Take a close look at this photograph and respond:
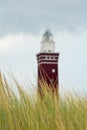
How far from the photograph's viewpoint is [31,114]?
439 cm

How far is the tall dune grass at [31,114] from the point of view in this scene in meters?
4.27

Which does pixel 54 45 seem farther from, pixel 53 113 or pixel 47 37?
pixel 53 113

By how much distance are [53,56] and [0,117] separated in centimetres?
1857

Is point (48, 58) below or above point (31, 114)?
Result: above

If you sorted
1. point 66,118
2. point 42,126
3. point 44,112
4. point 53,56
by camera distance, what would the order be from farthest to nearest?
point 53,56
point 66,118
point 44,112
point 42,126

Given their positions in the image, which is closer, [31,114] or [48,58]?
[31,114]

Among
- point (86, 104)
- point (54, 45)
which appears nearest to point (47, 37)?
point (54, 45)

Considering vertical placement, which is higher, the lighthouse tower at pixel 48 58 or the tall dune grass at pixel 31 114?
the lighthouse tower at pixel 48 58

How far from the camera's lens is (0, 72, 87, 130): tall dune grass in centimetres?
427

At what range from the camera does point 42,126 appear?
429cm

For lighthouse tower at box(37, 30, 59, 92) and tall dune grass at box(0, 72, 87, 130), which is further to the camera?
lighthouse tower at box(37, 30, 59, 92)

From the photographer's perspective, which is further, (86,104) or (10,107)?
(86,104)

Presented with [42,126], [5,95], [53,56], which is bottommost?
[42,126]

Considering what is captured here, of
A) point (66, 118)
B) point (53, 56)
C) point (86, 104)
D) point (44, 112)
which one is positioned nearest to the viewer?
point (44, 112)
